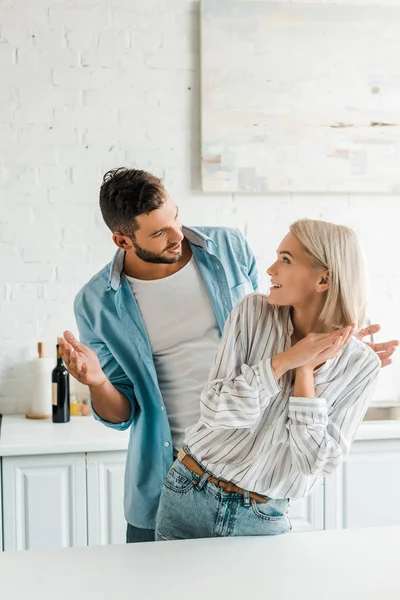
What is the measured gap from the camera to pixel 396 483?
9.71ft

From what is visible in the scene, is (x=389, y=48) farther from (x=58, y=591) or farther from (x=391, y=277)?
(x=58, y=591)

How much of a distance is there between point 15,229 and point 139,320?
140 cm

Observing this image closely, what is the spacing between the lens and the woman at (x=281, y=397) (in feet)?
5.05

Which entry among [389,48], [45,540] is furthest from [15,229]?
[389,48]

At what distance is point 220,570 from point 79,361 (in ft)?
1.98

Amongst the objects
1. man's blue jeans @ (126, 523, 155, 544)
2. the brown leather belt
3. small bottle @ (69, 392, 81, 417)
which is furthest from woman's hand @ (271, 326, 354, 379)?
small bottle @ (69, 392, 81, 417)

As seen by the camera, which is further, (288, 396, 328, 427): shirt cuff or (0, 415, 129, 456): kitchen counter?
(0, 415, 129, 456): kitchen counter

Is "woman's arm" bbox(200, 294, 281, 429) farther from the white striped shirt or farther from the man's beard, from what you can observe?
the man's beard

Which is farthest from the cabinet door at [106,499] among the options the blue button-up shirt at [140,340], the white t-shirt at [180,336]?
the white t-shirt at [180,336]

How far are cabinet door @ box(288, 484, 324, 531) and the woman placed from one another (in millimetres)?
1257

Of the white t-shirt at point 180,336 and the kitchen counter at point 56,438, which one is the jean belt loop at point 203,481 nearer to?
the white t-shirt at point 180,336

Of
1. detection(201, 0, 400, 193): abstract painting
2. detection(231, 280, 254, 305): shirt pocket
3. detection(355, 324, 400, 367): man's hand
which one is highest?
detection(201, 0, 400, 193): abstract painting

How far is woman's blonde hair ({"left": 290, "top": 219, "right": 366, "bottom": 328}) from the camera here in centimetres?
161

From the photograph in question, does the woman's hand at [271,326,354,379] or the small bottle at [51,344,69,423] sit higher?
the woman's hand at [271,326,354,379]
